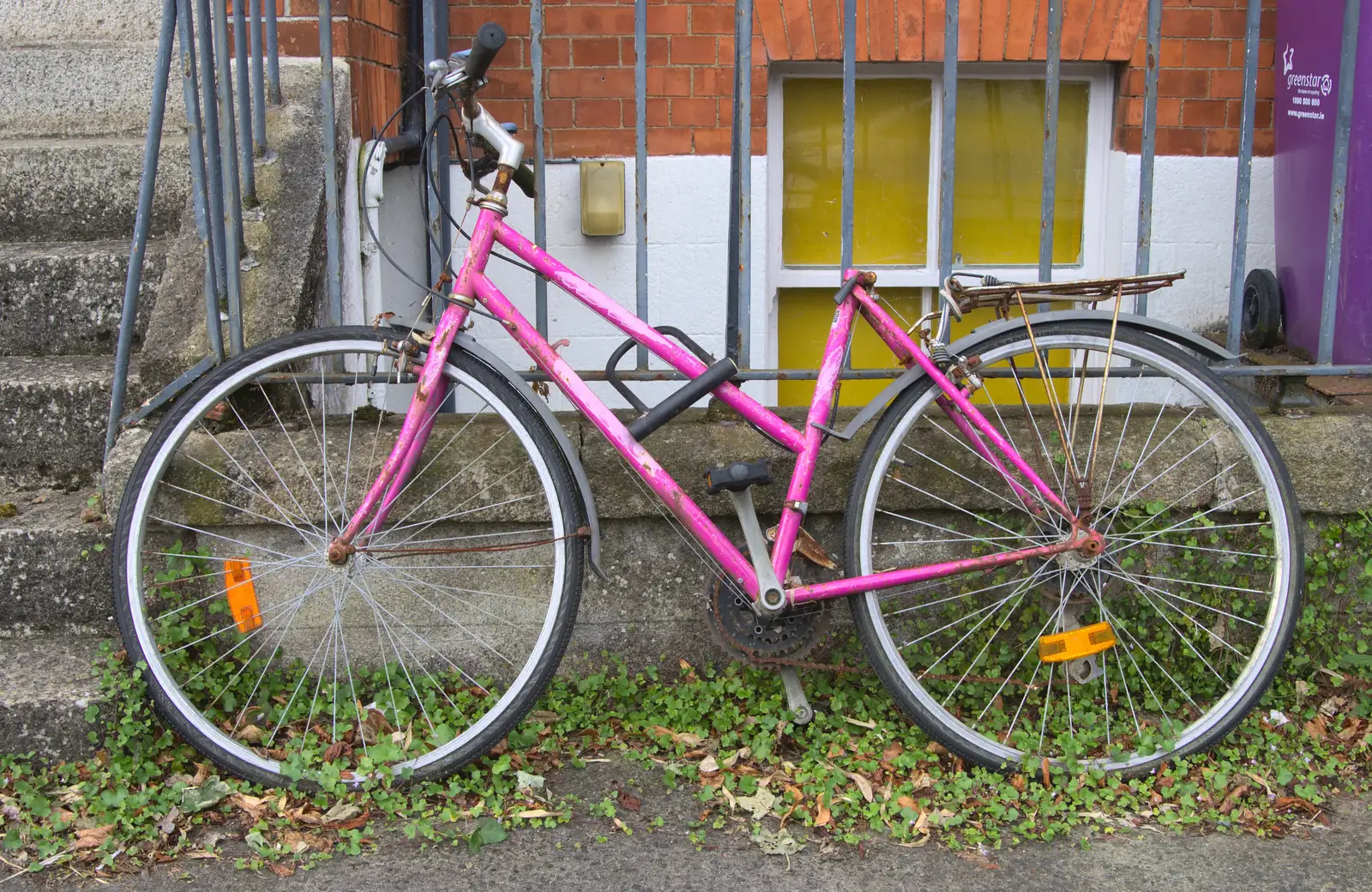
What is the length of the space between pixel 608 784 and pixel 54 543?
138 cm

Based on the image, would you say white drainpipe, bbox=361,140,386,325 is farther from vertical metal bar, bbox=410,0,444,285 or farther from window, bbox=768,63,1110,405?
window, bbox=768,63,1110,405

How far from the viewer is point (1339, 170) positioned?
310 cm

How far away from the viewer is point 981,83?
4746 millimetres

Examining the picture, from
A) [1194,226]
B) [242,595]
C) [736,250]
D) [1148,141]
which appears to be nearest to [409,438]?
[242,595]

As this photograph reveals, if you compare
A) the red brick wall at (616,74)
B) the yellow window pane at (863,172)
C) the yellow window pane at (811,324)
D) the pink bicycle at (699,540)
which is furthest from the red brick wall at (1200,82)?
the pink bicycle at (699,540)

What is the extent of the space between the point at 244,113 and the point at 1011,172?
107 inches

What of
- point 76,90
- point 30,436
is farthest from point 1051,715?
point 76,90

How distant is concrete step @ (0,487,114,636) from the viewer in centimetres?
306

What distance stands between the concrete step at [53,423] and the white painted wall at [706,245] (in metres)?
1.38

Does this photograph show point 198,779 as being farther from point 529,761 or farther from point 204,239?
point 204,239

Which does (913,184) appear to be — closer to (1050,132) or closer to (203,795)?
(1050,132)

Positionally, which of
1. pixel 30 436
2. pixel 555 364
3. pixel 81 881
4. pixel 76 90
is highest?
pixel 76 90

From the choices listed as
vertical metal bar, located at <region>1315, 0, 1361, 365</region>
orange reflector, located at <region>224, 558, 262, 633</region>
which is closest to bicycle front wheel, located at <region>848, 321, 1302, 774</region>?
vertical metal bar, located at <region>1315, 0, 1361, 365</region>

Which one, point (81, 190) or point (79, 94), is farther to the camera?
point (79, 94)
